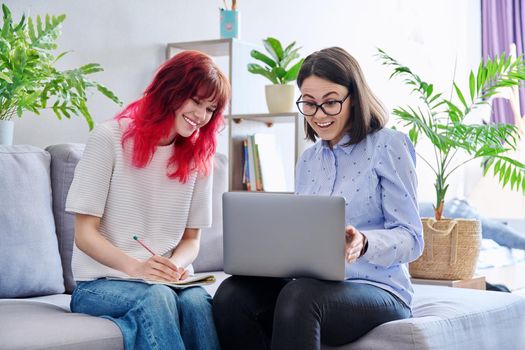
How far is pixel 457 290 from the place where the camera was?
8.04 ft

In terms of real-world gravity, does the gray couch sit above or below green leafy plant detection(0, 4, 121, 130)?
below

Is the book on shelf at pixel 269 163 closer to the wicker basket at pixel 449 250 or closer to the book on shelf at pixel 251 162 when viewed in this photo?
the book on shelf at pixel 251 162

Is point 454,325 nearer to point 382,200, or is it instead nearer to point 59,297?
point 382,200

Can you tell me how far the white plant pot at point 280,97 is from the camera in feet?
11.3

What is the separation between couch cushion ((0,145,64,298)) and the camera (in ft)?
7.07

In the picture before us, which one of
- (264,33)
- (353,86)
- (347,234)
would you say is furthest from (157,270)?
(264,33)

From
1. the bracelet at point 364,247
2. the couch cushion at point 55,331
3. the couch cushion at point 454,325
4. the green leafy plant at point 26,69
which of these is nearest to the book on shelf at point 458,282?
the couch cushion at point 454,325

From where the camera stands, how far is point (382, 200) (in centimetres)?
194

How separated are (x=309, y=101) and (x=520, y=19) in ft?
16.1

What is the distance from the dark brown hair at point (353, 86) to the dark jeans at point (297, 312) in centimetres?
42

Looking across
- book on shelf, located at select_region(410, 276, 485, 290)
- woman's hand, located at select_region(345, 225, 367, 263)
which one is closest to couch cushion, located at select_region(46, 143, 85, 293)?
woman's hand, located at select_region(345, 225, 367, 263)

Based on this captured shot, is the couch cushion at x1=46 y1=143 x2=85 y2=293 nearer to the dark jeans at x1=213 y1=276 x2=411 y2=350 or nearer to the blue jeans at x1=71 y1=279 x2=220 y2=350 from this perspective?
the blue jeans at x1=71 y1=279 x2=220 y2=350

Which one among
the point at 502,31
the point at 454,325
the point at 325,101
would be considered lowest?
the point at 454,325

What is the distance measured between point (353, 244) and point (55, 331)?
683 millimetres
